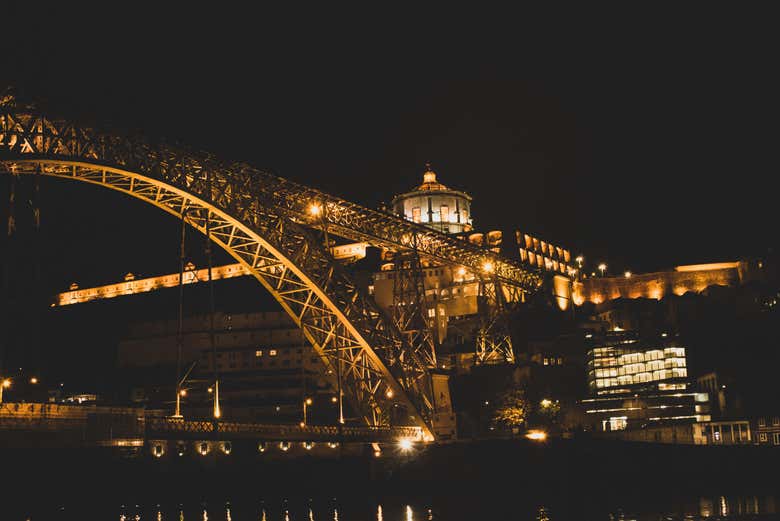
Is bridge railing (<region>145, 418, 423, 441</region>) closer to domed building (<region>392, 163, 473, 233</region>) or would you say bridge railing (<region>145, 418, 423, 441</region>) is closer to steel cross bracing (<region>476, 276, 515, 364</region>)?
steel cross bracing (<region>476, 276, 515, 364</region>)

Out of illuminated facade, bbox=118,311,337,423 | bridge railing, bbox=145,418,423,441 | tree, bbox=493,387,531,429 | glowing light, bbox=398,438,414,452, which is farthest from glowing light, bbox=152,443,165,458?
illuminated facade, bbox=118,311,337,423

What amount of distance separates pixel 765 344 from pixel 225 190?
6269cm

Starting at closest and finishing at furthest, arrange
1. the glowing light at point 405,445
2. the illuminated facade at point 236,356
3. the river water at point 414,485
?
the river water at point 414,485 → the glowing light at point 405,445 → the illuminated facade at point 236,356

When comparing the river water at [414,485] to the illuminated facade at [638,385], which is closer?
the river water at [414,485]

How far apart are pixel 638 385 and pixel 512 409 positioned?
52.7 feet

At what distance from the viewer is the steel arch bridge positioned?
34.3 metres

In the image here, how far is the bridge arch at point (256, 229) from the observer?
34.0 meters

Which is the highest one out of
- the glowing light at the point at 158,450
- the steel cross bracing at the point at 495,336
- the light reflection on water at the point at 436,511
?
the steel cross bracing at the point at 495,336

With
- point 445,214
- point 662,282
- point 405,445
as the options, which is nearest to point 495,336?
point 405,445

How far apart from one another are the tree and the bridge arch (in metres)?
19.7

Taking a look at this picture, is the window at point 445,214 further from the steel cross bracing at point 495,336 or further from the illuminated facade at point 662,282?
the steel cross bracing at point 495,336

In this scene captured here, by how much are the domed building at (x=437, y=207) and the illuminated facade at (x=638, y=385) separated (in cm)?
5094

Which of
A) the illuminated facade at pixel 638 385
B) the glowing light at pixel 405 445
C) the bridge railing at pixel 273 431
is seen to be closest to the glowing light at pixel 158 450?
the bridge railing at pixel 273 431

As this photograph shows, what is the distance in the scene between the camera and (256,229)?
142 feet
